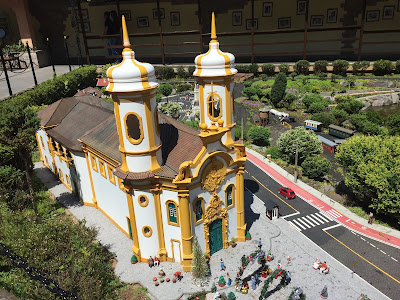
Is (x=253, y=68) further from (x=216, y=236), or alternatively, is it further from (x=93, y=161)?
(x=216, y=236)

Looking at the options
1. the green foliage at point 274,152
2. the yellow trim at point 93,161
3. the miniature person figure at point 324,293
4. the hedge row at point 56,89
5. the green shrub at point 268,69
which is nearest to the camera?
the miniature person figure at point 324,293

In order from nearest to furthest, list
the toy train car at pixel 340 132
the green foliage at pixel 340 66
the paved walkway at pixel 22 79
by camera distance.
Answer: the toy train car at pixel 340 132 < the paved walkway at pixel 22 79 < the green foliage at pixel 340 66

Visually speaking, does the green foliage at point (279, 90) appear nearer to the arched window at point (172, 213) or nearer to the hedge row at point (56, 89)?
the hedge row at point (56, 89)

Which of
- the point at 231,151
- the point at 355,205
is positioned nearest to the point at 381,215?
the point at 355,205

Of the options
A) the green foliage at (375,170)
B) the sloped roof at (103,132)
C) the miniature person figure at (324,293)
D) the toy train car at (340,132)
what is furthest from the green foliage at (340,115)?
the miniature person figure at (324,293)

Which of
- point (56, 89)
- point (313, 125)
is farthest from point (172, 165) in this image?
point (56, 89)

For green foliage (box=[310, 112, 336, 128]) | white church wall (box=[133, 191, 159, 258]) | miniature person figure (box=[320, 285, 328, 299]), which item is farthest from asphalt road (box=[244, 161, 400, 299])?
green foliage (box=[310, 112, 336, 128])

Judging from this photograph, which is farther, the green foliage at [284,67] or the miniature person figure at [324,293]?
the green foliage at [284,67]

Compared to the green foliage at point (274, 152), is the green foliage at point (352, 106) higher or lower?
higher
